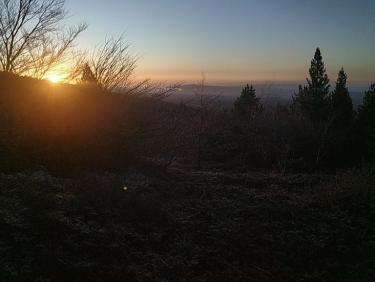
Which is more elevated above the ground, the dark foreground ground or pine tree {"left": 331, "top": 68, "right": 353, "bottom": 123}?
pine tree {"left": 331, "top": 68, "right": 353, "bottom": 123}

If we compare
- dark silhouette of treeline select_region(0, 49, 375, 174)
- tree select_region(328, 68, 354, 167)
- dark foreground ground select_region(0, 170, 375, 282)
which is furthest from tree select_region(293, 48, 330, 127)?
dark foreground ground select_region(0, 170, 375, 282)

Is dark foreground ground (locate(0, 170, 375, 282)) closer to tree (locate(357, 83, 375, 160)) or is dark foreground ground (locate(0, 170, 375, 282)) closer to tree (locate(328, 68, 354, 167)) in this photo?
tree (locate(328, 68, 354, 167))

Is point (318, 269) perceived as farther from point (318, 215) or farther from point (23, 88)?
point (23, 88)

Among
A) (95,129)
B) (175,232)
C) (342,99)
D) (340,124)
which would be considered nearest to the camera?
(175,232)

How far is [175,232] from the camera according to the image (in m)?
6.25

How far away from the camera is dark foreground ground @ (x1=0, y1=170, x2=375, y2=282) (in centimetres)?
493

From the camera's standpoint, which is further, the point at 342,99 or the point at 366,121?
the point at 342,99

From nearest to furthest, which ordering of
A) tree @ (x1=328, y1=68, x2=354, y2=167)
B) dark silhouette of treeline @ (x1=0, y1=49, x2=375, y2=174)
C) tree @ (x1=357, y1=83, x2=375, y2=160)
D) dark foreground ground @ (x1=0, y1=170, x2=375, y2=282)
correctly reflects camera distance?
dark foreground ground @ (x1=0, y1=170, x2=375, y2=282), dark silhouette of treeline @ (x1=0, y1=49, x2=375, y2=174), tree @ (x1=328, y1=68, x2=354, y2=167), tree @ (x1=357, y1=83, x2=375, y2=160)

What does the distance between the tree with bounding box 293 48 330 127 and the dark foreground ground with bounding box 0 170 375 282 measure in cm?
3472

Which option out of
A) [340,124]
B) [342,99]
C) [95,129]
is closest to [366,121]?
[340,124]

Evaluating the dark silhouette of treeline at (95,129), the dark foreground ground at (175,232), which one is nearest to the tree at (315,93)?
the dark silhouette of treeline at (95,129)

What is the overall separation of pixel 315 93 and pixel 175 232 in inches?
1544

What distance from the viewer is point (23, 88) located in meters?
12.9

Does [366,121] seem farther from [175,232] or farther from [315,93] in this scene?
[175,232]
